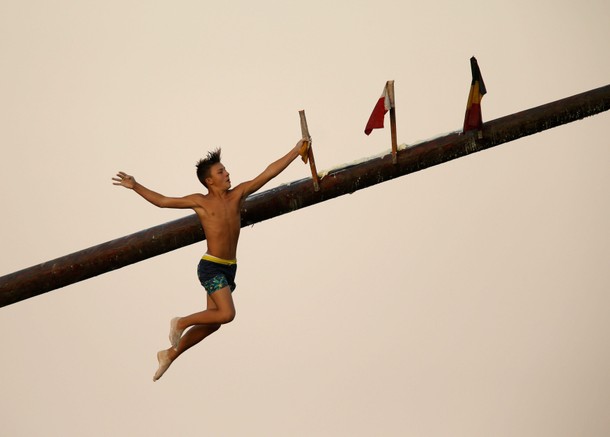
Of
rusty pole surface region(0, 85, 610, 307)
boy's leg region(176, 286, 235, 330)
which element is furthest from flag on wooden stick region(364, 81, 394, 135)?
boy's leg region(176, 286, 235, 330)

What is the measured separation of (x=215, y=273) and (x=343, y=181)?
1.30 m

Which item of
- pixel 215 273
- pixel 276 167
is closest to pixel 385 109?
pixel 276 167

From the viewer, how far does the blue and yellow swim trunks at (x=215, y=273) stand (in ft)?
27.4

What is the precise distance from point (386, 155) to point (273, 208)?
1.04m

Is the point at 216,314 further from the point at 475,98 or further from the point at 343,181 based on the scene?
the point at 475,98

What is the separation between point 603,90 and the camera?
29.0 feet

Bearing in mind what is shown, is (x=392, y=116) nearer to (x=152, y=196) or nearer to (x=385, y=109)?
(x=385, y=109)


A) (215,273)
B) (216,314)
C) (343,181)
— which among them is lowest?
(216,314)

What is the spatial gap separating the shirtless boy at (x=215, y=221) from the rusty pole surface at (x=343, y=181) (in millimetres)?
365

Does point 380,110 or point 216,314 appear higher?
point 380,110

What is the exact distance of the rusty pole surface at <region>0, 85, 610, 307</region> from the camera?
8.67 metres

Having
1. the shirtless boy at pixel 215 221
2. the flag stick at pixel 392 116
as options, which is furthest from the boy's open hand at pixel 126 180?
the flag stick at pixel 392 116

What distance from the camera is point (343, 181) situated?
8.67 metres

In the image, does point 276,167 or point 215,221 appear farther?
point 215,221
